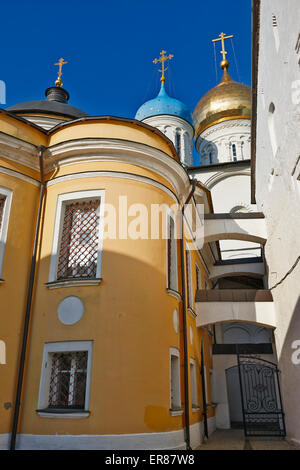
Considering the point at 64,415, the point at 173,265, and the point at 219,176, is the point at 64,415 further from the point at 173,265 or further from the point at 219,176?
the point at 219,176

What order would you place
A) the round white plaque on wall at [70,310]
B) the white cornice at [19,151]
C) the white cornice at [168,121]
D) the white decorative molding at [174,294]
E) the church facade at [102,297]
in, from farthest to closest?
the white cornice at [168,121]
the white decorative molding at [174,294]
the white cornice at [19,151]
the round white plaque on wall at [70,310]
the church facade at [102,297]

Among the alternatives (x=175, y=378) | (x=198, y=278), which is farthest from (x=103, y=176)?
(x=198, y=278)

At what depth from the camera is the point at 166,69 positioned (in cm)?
3219

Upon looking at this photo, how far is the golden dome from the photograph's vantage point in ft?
89.7

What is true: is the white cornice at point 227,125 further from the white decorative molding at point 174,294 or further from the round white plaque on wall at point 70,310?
the round white plaque on wall at point 70,310

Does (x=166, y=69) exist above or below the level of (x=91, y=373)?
above

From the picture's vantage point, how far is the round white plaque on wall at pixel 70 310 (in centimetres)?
841

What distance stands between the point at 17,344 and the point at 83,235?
9.44 feet


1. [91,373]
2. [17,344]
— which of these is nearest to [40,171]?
[17,344]

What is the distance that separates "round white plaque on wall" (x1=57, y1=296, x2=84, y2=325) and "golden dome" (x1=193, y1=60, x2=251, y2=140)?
22.3 meters

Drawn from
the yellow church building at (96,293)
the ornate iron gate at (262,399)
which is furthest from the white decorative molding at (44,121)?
the ornate iron gate at (262,399)

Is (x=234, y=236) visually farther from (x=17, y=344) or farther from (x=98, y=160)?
(x=17, y=344)

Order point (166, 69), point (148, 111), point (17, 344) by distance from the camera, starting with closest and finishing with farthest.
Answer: point (17, 344)
point (148, 111)
point (166, 69)

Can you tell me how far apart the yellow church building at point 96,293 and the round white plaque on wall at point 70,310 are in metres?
0.02
